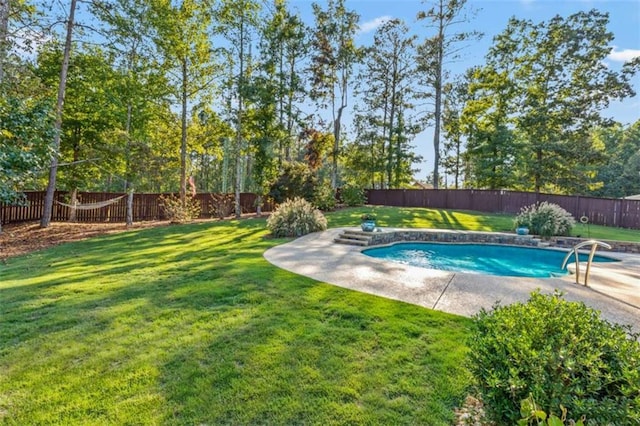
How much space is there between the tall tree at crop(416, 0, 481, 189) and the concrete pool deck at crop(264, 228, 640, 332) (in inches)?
570

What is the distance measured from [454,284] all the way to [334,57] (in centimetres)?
1723

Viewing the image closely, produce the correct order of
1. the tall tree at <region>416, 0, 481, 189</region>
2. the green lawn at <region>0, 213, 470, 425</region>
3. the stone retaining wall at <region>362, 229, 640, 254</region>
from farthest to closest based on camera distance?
1. the tall tree at <region>416, 0, 481, 189</region>
2. the stone retaining wall at <region>362, 229, 640, 254</region>
3. the green lawn at <region>0, 213, 470, 425</region>

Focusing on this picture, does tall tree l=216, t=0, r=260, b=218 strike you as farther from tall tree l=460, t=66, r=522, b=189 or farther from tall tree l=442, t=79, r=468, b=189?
tall tree l=460, t=66, r=522, b=189

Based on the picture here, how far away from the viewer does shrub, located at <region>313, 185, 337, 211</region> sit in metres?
15.3

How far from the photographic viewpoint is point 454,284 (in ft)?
16.8

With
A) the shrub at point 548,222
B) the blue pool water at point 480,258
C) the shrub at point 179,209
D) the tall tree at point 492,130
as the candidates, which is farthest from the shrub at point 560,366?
the tall tree at point 492,130

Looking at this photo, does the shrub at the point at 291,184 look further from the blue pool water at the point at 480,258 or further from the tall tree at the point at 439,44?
the tall tree at the point at 439,44

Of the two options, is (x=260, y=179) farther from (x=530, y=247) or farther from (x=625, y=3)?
(x=625, y=3)

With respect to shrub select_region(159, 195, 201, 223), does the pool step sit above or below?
below

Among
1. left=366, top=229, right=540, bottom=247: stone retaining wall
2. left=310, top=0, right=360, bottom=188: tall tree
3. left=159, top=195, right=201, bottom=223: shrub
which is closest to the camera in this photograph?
left=366, top=229, right=540, bottom=247: stone retaining wall

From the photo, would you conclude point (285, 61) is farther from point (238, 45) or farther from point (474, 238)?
point (474, 238)

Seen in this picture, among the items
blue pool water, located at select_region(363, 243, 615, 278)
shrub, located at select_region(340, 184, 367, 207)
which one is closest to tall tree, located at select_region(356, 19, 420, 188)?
shrub, located at select_region(340, 184, 367, 207)

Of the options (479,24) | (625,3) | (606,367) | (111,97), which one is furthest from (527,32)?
(606,367)

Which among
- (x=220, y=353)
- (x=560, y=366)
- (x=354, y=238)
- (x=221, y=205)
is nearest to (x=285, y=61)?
(x=221, y=205)
